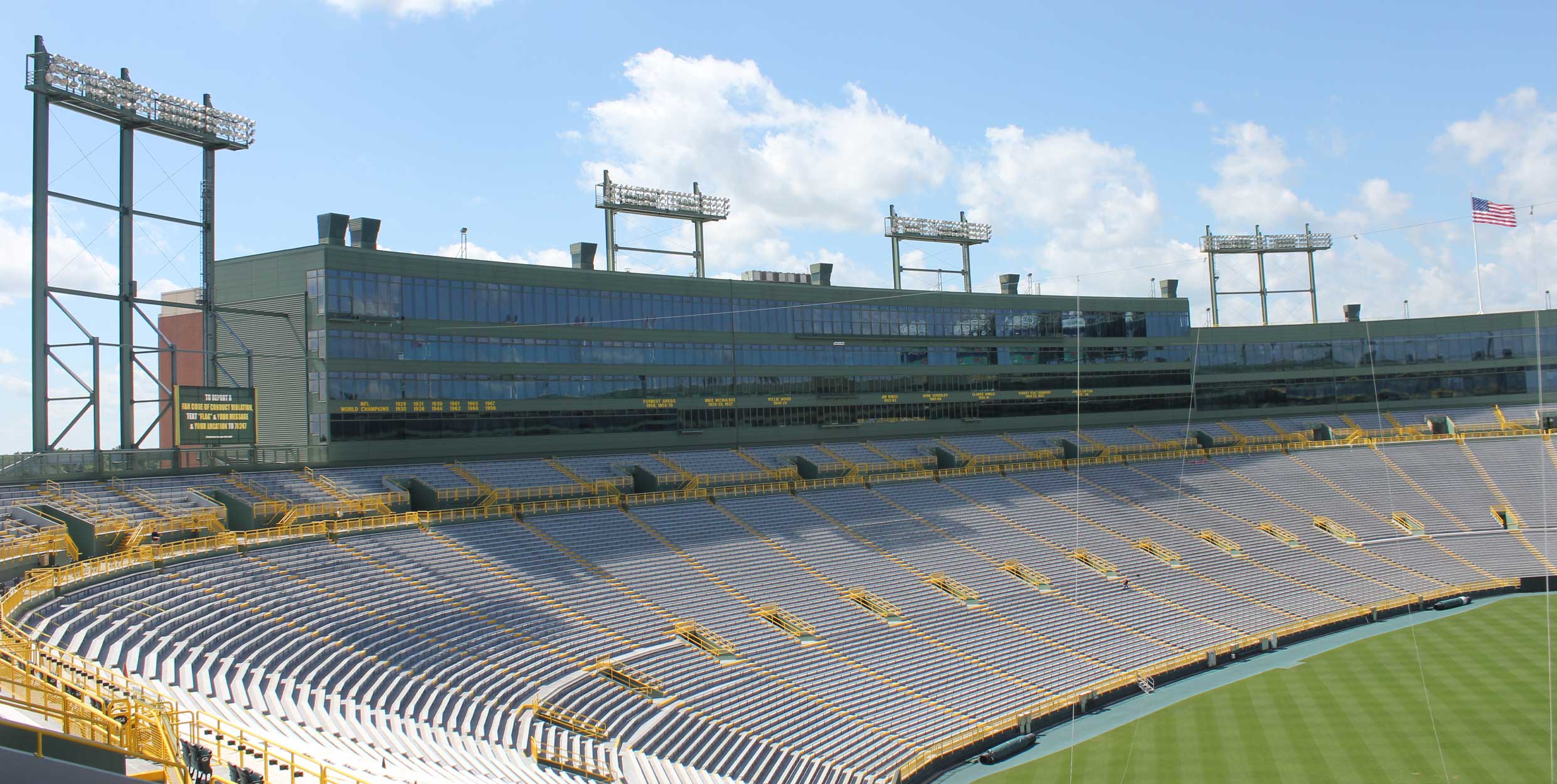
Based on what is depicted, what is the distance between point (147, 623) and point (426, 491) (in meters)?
19.4

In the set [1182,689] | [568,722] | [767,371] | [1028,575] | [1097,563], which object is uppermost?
[767,371]

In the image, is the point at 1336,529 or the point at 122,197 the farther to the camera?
the point at 1336,529

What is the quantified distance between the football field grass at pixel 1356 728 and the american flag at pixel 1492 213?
1657 cm

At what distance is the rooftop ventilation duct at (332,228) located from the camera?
4547 centimetres

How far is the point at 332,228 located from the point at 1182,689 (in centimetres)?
3921

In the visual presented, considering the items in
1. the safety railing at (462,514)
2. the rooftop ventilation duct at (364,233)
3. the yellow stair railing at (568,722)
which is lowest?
the yellow stair railing at (568,722)

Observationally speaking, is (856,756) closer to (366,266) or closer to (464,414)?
(464,414)

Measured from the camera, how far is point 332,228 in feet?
149

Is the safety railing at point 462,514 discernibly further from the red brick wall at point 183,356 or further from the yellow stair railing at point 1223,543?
the yellow stair railing at point 1223,543

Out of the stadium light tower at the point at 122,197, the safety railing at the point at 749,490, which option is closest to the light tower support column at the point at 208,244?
the stadium light tower at the point at 122,197

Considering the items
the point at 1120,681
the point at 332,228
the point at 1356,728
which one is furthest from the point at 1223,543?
the point at 332,228

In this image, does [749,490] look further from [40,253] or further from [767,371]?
[40,253]

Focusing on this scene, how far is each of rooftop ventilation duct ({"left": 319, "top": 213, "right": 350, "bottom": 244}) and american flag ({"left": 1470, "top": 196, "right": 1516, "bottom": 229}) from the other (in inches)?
1748

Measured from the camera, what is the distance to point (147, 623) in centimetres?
2420
